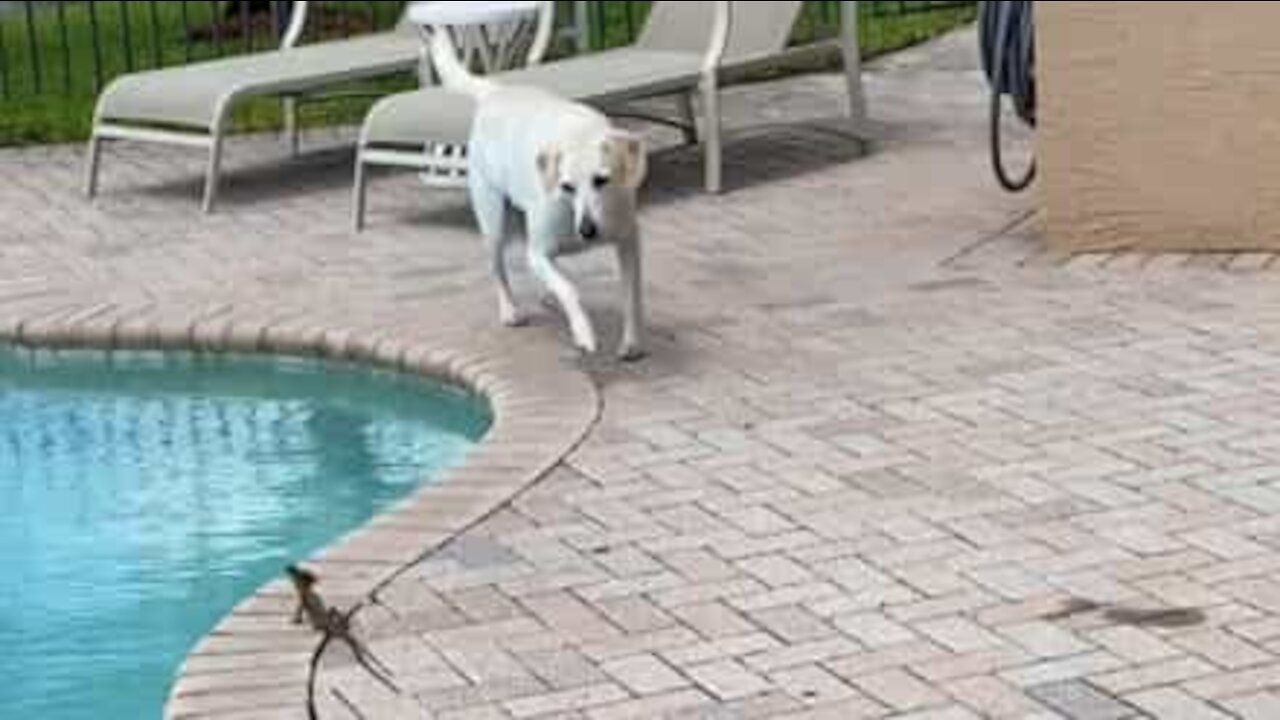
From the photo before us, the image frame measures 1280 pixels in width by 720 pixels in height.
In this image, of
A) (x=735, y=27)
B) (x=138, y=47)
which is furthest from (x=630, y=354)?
(x=138, y=47)

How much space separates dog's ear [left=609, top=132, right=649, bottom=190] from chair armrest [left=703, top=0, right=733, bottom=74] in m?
3.17

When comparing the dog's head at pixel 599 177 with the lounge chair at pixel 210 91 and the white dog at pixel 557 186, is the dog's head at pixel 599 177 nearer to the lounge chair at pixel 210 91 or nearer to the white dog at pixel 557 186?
the white dog at pixel 557 186

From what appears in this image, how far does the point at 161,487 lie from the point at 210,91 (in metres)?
3.35

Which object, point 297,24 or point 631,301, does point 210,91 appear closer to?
point 297,24

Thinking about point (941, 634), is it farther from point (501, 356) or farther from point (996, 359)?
point (501, 356)

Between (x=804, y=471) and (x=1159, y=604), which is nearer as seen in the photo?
(x=1159, y=604)

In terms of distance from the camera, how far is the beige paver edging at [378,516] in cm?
498

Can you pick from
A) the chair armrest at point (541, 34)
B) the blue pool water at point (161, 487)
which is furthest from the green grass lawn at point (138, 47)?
the blue pool water at point (161, 487)

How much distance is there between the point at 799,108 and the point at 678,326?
13.8 feet

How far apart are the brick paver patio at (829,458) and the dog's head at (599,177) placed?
0.44m

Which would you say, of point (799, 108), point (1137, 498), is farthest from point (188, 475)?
point (799, 108)

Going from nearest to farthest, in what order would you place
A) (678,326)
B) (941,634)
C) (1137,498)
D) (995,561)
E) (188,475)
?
(941,634)
(995,561)
(1137,498)
(188,475)
(678,326)

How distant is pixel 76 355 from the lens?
819cm

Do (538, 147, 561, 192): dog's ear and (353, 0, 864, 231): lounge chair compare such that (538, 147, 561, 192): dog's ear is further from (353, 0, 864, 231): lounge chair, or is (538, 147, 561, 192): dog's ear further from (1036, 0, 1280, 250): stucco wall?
(353, 0, 864, 231): lounge chair
